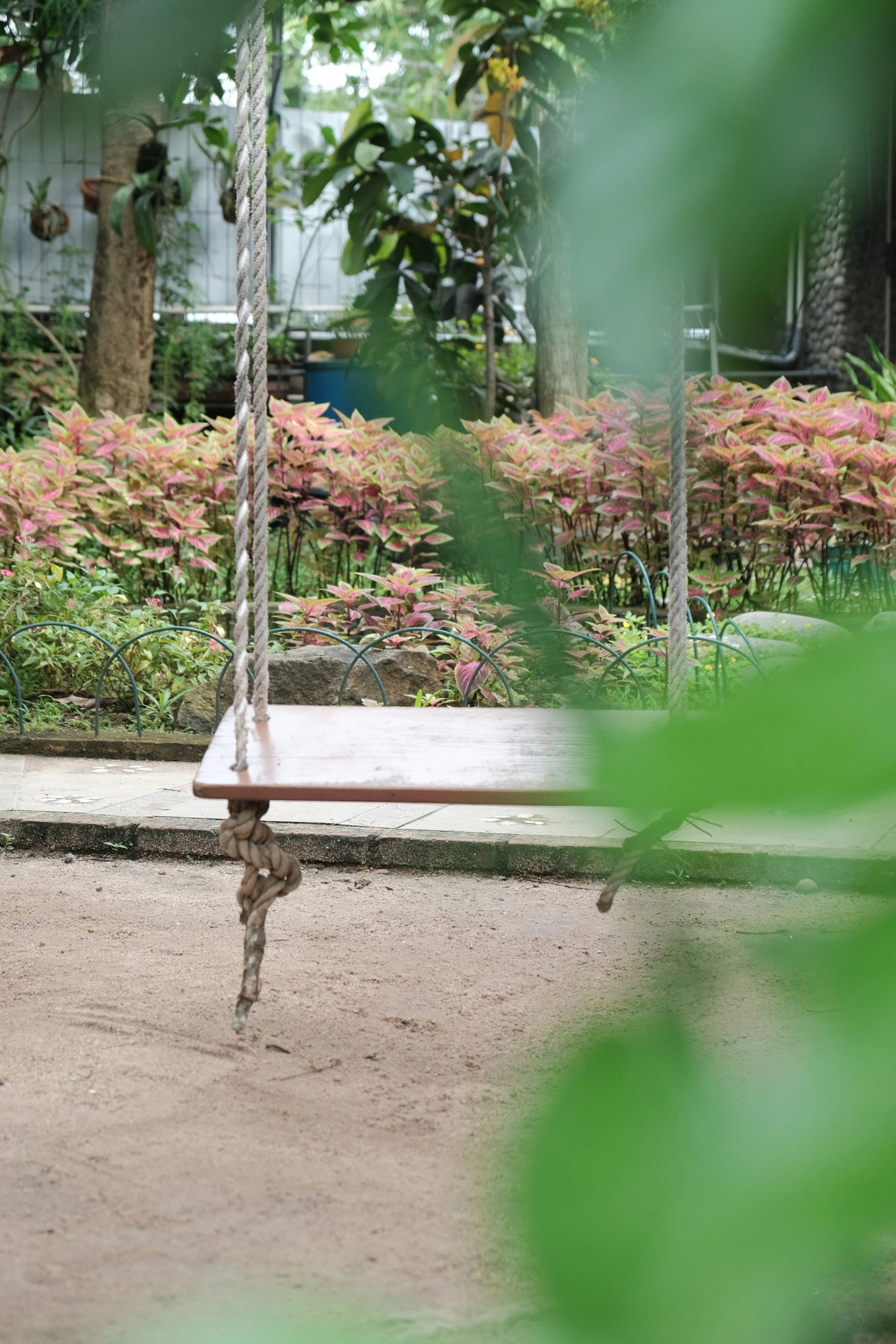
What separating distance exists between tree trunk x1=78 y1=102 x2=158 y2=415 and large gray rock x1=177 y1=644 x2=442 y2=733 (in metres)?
2.91

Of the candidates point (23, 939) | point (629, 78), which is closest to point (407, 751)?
point (23, 939)

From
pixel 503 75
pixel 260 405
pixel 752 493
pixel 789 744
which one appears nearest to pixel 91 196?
pixel 752 493

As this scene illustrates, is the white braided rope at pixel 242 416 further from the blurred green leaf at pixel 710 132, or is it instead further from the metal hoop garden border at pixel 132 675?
the metal hoop garden border at pixel 132 675

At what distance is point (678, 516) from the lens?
1172 mm

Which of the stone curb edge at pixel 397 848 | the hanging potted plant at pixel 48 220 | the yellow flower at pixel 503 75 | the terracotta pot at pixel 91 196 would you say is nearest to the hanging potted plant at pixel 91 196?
the terracotta pot at pixel 91 196

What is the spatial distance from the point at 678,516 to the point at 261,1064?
1.58 metres

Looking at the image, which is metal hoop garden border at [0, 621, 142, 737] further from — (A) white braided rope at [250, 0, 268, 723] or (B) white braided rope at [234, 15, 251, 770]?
(B) white braided rope at [234, 15, 251, 770]

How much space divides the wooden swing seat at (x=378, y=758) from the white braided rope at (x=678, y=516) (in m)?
0.23

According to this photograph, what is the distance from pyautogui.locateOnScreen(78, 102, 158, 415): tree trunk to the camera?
7.47 meters

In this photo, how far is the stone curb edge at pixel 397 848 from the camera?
3.55 m

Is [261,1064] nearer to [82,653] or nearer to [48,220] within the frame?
[82,653]

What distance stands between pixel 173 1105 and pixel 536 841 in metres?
1.69

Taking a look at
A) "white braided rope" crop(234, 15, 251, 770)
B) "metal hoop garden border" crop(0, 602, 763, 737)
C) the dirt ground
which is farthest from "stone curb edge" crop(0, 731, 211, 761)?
"white braided rope" crop(234, 15, 251, 770)

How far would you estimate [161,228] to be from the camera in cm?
770
